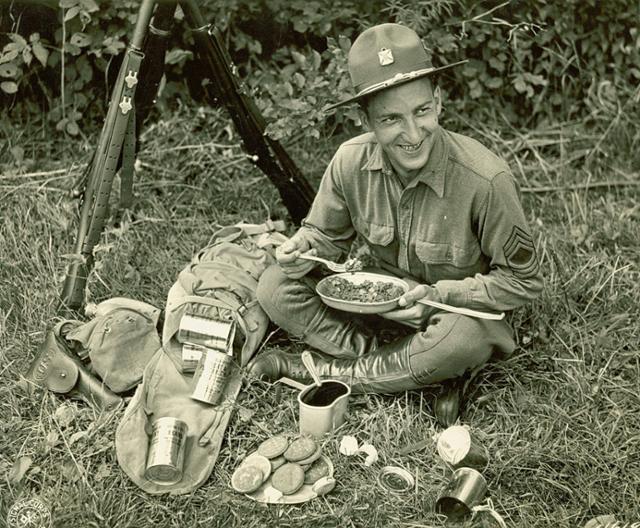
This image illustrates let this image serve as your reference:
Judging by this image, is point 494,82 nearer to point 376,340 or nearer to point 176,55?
point 176,55

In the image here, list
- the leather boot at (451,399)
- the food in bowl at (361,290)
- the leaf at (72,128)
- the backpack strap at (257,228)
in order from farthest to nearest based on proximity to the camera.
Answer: the leaf at (72,128), the backpack strap at (257,228), the food in bowl at (361,290), the leather boot at (451,399)

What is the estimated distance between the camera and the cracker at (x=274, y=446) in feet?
10.3

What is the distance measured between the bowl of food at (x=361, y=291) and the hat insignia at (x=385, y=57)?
0.91 metres

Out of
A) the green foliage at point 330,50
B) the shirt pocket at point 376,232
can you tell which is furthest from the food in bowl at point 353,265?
the green foliage at point 330,50

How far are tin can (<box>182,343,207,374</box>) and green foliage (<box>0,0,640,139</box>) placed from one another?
4.81 ft

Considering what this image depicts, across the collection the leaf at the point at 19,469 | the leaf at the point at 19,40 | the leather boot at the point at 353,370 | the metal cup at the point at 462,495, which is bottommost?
the metal cup at the point at 462,495

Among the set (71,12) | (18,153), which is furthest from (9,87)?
(71,12)

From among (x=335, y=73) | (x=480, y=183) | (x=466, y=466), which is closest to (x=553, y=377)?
(x=466, y=466)

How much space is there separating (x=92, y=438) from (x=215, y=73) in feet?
5.78

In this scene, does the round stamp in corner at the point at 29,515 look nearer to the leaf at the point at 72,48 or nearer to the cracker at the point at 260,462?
the cracker at the point at 260,462

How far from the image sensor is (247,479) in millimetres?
3043

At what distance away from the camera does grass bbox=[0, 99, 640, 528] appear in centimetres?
299

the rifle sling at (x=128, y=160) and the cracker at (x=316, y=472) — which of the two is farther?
the rifle sling at (x=128, y=160)

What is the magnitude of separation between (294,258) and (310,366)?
464 mm
